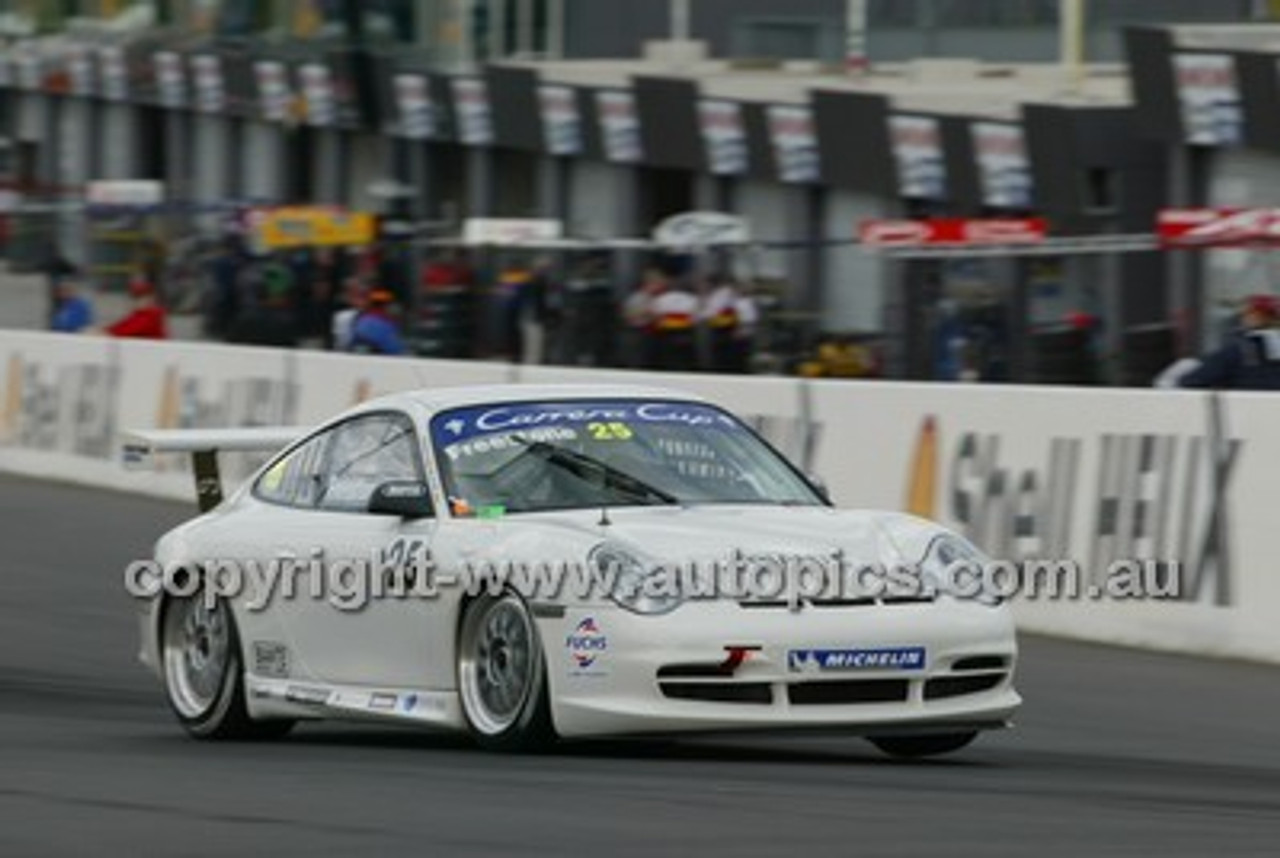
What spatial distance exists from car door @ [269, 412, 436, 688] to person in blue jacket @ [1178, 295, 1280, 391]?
24.3 ft

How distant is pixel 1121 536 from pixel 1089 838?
7755 mm

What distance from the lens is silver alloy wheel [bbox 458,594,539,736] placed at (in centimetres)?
1018

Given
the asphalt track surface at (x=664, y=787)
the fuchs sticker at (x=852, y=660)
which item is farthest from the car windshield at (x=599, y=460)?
the fuchs sticker at (x=852, y=660)

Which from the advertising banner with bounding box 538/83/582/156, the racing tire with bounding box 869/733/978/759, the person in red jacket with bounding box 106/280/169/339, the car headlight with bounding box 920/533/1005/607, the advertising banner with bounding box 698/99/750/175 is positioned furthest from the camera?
the advertising banner with bounding box 538/83/582/156

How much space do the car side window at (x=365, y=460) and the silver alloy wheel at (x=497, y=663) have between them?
818mm

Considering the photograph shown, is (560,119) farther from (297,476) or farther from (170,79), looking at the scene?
(297,476)

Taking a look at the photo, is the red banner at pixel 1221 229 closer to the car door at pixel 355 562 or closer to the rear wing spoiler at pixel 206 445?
the rear wing spoiler at pixel 206 445

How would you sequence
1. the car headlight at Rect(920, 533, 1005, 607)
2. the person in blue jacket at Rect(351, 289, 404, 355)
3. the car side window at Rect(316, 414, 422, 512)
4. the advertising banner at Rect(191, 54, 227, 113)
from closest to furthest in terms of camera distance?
the car headlight at Rect(920, 533, 1005, 607), the car side window at Rect(316, 414, 422, 512), the person in blue jacket at Rect(351, 289, 404, 355), the advertising banner at Rect(191, 54, 227, 113)

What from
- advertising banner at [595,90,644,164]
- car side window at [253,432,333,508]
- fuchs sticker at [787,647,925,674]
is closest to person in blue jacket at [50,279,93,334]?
advertising banner at [595,90,644,164]

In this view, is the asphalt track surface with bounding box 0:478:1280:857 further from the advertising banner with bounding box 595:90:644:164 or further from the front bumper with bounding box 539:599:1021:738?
the advertising banner with bounding box 595:90:644:164

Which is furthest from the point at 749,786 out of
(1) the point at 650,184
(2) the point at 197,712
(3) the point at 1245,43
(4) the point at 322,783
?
(1) the point at 650,184

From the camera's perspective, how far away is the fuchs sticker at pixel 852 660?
32.4 ft

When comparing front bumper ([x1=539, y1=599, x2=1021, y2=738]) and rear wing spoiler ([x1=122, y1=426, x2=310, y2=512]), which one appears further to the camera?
rear wing spoiler ([x1=122, y1=426, x2=310, y2=512])

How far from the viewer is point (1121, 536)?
1564cm
